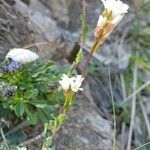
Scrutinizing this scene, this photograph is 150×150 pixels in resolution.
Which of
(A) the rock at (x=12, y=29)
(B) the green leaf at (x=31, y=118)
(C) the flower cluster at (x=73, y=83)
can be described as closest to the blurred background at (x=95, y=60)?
(A) the rock at (x=12, y=29)

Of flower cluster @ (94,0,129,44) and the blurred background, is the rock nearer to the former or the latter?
the blurred background

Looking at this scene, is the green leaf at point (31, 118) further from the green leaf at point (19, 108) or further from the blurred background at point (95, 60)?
the blurred background at point (95, 60)

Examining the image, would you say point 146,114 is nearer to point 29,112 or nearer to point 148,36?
point 148,36

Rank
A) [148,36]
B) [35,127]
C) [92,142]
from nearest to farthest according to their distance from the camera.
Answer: [35,127] → [92,142] → [148,36]

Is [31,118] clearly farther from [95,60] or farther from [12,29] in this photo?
[95,60]

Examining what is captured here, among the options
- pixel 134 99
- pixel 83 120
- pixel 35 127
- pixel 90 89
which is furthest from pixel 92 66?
pixel 35 127

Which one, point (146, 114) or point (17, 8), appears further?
point (146, 114)

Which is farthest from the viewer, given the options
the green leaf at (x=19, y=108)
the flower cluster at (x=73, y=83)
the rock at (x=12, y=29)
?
the rock at (x=12, y=29)
